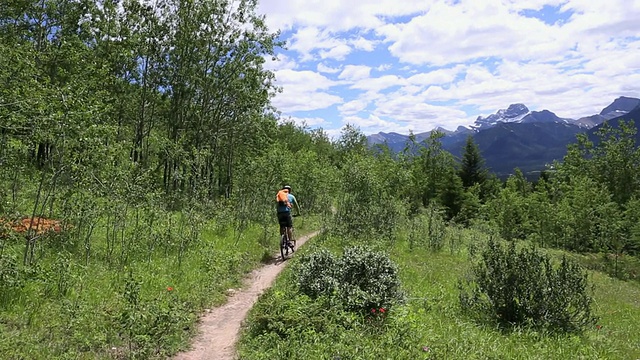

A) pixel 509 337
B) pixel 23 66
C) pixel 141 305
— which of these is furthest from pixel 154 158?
pixel 509 337

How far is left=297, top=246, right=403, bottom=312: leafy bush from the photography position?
7.88m

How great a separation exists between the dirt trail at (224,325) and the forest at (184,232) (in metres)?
0.27

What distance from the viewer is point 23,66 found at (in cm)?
1138

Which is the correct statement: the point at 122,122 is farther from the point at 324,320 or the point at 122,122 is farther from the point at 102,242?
the point at 324,320

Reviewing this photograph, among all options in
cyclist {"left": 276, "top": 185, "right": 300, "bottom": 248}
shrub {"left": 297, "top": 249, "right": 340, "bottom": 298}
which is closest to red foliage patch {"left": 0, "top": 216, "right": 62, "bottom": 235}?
shrub {"left": 297, "top": 249, "right": 340, "bottom": 298}

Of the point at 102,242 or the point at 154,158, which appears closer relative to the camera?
the point at 102,242

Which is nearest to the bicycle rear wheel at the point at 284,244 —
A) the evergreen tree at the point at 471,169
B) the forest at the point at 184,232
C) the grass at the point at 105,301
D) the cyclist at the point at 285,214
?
the cyclist at the point at 285,214

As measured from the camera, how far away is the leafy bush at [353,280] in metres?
7.88

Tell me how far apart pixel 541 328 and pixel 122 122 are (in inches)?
1217

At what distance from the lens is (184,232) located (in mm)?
13109

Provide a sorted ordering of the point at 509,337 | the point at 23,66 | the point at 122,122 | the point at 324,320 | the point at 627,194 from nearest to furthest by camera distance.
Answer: the point at 324,320 < the point at 509,337 < the point at 23,66 < the point at 122,122 < the point at 627,194

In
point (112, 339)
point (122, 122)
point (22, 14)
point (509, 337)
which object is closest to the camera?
point (112, 339)

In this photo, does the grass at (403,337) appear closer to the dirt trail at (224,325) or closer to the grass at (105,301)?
the dirt trail at (224,325)

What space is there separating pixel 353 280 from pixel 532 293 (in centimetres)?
368
